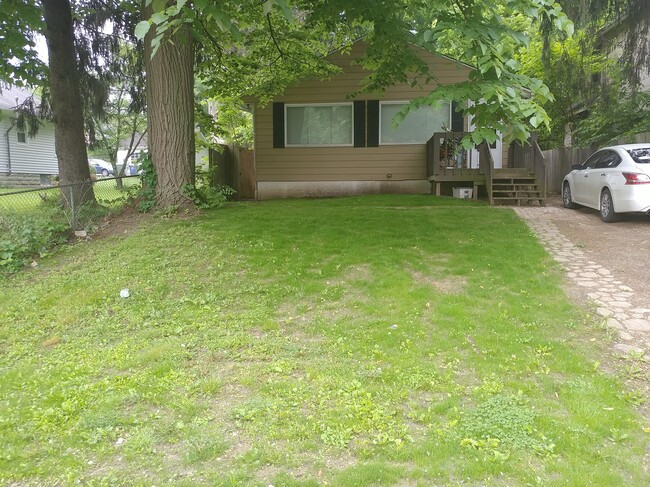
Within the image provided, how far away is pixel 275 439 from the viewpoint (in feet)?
10.2

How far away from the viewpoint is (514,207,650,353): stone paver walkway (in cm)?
454

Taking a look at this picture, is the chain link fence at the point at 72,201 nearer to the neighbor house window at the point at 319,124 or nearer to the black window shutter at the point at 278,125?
the black window shutter at the point at 278,125

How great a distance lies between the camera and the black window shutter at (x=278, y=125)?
14.3 meters

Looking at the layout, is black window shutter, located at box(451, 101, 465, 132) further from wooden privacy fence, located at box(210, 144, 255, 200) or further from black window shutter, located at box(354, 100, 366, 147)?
wooden privacy fence, located at box(210, 144, 255, 200)

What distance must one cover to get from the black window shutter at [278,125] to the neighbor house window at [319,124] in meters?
0.14

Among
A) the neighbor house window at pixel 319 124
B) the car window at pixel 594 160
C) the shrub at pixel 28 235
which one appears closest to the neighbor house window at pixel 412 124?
the neighbor house window at pixel 319 124

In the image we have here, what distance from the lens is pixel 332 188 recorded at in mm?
14297

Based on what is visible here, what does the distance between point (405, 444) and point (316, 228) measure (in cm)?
573

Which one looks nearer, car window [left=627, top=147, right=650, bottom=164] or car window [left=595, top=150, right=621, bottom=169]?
car window [left=627, top=147, right=650, bottom=164]

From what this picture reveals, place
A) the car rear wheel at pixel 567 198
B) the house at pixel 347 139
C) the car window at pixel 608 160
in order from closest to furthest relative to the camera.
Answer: the car window at pixel 608 160, the car rear wheel at pixel 567 198, the house at pixel 347 139

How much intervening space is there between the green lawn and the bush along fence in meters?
0.53

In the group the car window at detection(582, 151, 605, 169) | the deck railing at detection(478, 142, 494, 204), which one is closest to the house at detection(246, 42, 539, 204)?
the deck railing at detection(478, 142, 494, 204)

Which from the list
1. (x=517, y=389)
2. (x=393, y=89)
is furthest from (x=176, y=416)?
(x=393, y=89)

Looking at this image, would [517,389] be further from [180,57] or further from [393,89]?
[393,89]
